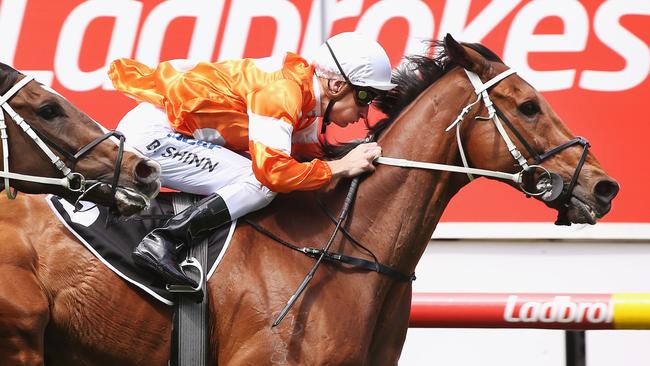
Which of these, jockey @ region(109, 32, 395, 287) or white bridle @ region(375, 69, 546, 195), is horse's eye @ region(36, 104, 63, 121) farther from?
white bridle @ region(375, 69, 546, 195)

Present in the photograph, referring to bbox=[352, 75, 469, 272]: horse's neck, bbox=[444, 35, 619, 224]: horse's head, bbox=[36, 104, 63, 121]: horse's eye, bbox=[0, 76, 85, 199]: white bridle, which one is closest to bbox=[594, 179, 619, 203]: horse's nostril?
bbox=[444, 35, 619, 224]: horse's head

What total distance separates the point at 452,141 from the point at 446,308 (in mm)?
1398

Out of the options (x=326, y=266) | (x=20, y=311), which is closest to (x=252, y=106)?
(x=326, y=266)

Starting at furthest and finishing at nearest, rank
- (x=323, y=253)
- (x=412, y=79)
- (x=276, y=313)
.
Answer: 1. (x=412, y=79)
2. (x=323, y=253)
3. (x=276, y=313)

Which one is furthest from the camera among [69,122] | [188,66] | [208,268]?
[188,66]

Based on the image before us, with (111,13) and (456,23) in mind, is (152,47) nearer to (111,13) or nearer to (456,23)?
(111,13)

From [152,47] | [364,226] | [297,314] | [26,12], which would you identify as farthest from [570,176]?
[26,12]

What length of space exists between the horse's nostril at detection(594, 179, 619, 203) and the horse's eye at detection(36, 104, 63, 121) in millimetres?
2100

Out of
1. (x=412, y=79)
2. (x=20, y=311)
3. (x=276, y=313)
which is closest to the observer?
(x=20, y=311)

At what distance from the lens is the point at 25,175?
3732 millimetres

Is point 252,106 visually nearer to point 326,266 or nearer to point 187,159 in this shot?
point 187,159

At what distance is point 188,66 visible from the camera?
14.8ft

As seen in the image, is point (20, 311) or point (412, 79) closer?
point (20, 311)

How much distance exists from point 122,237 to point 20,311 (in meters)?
0.49
